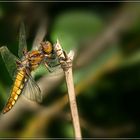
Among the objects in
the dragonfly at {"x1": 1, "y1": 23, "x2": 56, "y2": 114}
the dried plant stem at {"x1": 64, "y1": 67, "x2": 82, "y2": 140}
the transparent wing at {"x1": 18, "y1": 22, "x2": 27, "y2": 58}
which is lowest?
the dried plant stem at {"x1": 64, "y1": 67, "x2": 82, "y2": 140}

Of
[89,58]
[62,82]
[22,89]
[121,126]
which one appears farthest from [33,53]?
[121,126]

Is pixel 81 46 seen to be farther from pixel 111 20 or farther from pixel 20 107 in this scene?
pixel 20 107

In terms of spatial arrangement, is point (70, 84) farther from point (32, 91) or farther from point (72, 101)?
point (32, 91)

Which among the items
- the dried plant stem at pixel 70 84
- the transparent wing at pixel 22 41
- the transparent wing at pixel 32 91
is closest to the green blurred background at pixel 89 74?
the transparent wing at pixel 22 41

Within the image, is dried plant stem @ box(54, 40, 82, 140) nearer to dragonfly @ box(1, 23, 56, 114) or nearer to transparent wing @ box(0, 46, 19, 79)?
dragonfly @ box(1, 23, 56, 114)

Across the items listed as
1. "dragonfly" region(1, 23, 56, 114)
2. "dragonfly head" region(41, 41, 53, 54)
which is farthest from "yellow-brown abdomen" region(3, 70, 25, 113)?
"dragonfly head" region(41, 41, 53, 54)

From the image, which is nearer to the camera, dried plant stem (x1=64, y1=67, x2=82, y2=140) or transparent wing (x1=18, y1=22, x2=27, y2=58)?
dried plant stem (x1=64, y1=67, x2=82, y2=140)

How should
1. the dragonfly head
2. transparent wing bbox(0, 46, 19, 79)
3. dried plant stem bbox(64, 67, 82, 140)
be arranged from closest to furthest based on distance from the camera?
dried plant stem bbox(64, 67, 82, 140) < the dragonfly head < transparent wing bbox(0, 46, 19, 79)
